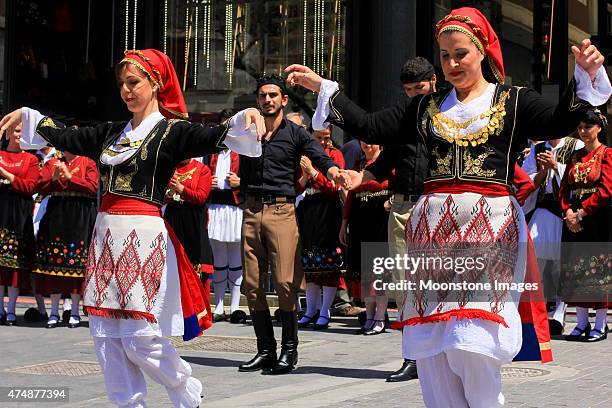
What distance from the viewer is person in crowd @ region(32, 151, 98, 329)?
482 inches

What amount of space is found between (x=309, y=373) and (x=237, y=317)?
380cm

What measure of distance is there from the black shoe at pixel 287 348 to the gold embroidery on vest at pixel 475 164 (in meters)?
3.77

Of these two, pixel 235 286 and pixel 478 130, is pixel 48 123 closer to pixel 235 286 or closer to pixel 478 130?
pixel 478 130

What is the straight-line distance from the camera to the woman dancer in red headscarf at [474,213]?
17.5ft

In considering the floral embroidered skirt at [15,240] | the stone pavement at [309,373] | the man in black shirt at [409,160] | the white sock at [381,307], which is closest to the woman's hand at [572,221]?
the stone pavement at [309,373]

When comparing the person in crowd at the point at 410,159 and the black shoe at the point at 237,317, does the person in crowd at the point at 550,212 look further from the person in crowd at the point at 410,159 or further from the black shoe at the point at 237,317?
the black shoe at the point at 237,317

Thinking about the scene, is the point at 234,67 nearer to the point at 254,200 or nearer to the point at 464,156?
the point at 254,200

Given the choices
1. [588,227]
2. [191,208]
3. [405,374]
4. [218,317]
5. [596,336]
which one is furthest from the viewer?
[218,317]

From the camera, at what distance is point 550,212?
11742mm

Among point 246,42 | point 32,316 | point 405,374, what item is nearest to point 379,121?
point 405,374

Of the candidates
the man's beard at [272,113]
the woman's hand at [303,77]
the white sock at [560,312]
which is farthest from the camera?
the white sock at [560,312]

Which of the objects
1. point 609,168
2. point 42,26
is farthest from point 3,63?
point 609,168

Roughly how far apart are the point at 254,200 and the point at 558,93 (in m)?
Result: 6.04

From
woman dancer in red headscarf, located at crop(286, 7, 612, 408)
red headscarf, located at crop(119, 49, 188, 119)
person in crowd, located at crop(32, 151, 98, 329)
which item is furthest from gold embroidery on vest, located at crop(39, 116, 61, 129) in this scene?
person in crowd, located at crop(32, 151, 98, 329)
